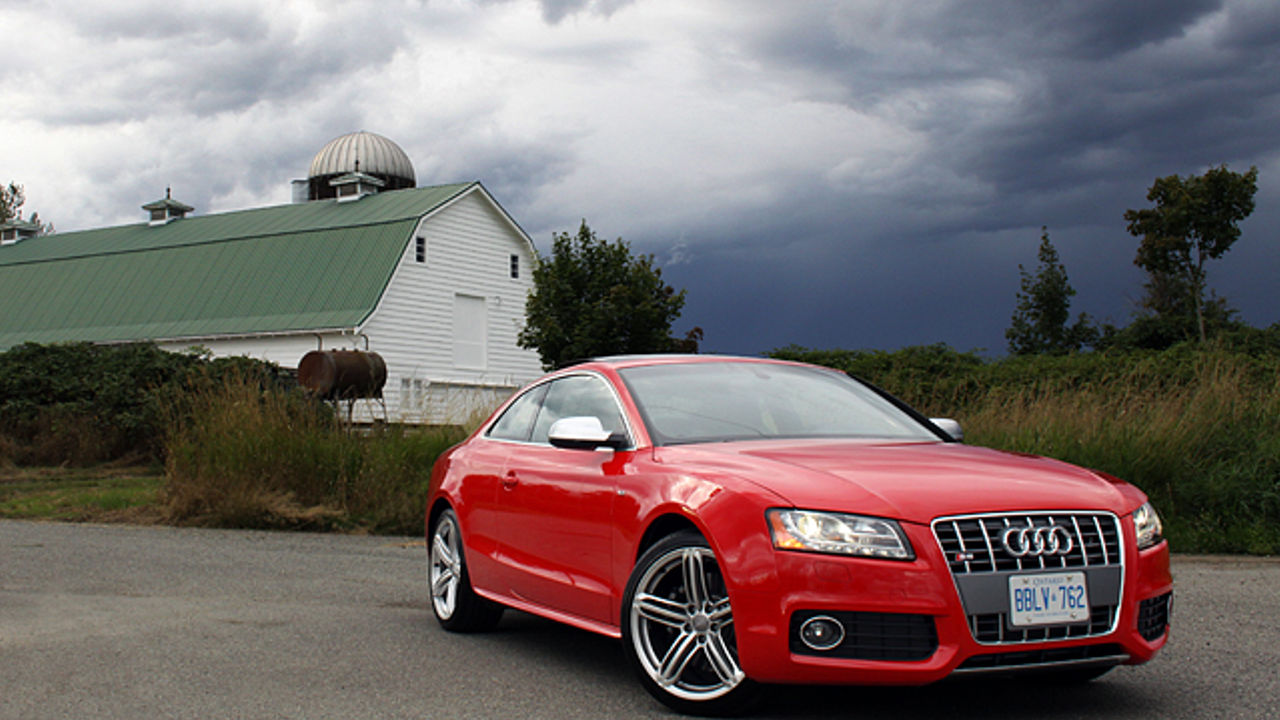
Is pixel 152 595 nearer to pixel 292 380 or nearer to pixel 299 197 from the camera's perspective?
pixel 292 380

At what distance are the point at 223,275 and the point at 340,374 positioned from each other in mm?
17514

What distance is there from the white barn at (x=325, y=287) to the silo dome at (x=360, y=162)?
4.43 m

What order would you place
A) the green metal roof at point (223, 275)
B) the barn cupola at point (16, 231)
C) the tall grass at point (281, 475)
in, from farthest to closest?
the barn cupola at point (16, 231)
the green metal roof at point (223, 275)
the tall grass at point (281, 475)

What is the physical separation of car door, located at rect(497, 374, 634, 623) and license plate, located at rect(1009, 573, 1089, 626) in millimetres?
1781

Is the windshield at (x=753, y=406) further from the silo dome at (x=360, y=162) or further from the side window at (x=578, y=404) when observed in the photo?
the silo dome at (x=360, y=162)

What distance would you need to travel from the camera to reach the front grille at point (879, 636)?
423 centimetres

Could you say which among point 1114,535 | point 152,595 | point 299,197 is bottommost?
point 152,595

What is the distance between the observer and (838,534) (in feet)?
14.2

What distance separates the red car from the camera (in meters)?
4.26

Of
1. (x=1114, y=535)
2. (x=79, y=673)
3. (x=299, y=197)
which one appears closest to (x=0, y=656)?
(x=79, y=673)

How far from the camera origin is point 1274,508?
1147cm

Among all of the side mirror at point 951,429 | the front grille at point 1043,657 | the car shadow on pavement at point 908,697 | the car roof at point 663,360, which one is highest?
A: the car roof at point 663,360

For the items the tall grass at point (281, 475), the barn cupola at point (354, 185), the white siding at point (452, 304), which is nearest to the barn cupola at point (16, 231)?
the barn cupola at point (354, 185)

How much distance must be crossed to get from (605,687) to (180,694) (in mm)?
1819
